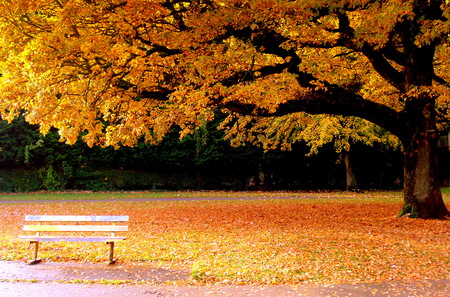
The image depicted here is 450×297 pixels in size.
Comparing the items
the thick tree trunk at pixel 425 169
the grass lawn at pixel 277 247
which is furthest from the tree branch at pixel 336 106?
the grass lawn at pixel 277 247

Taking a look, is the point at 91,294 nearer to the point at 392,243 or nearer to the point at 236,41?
the point at 392,243

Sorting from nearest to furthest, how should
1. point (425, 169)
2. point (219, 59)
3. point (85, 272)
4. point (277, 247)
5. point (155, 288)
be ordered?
1. point (155, 288)
2. point (85, 272)
3. point (277, 247)
4. point (219, 59)
5. point (425, 169)

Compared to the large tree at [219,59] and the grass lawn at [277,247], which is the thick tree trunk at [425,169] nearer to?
the large tree at [219,59]

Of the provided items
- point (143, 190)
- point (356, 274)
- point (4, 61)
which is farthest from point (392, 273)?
point (143, 190)

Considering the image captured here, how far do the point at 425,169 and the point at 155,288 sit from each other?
10634mm

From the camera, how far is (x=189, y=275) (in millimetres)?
6906

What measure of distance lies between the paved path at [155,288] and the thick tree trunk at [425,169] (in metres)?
7.80

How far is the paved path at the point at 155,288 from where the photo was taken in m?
5.97

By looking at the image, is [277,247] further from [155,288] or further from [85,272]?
[85,272]

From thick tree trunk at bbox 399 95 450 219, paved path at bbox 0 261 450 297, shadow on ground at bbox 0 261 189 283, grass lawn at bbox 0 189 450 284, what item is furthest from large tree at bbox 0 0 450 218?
paved path at bbox 0 261 450 297

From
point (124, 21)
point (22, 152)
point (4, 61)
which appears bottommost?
point (22, 152)

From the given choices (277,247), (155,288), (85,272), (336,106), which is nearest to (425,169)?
(336,106)

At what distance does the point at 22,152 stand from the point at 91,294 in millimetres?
26442

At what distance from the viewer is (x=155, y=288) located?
6230 millimetres
